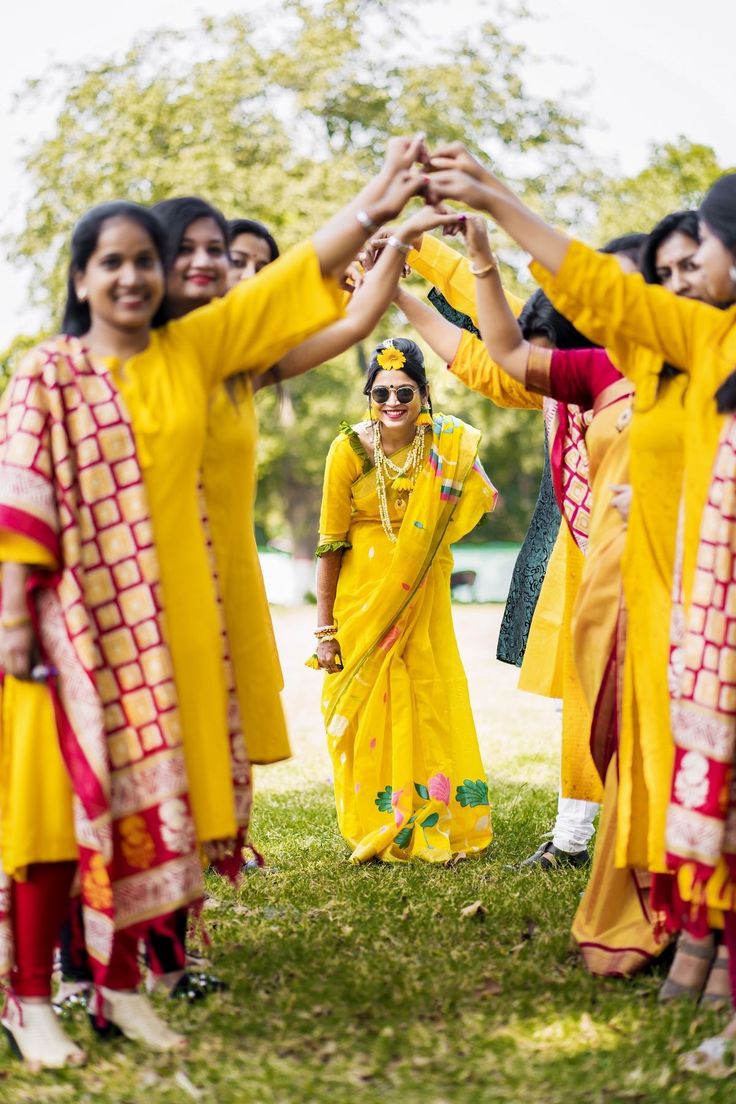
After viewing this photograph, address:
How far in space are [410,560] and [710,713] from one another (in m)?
2.88

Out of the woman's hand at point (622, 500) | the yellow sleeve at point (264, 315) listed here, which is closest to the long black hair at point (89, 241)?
the yellow sleeve at point (264, 315)

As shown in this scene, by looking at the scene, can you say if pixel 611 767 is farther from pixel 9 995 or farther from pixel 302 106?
pixel 302 106

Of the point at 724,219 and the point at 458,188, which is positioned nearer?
the point at 724,219

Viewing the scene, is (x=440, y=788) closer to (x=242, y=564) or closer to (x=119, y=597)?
(x=242, y=564)

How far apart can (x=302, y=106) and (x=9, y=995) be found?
2381 cm

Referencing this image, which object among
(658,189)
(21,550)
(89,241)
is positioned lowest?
(21,550)

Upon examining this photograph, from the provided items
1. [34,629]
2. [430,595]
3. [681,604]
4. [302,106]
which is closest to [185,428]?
[34,629]

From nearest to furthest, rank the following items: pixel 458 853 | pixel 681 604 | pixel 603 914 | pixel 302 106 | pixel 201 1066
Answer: pixel 201 1066
pixel 681 604
pixel 603 914
pixel 458 853
pixel 302 106

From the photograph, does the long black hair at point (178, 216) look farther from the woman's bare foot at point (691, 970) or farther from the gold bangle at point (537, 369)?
the woman's bare foot at point (691, 970)

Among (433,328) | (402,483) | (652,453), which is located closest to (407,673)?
(402,483)

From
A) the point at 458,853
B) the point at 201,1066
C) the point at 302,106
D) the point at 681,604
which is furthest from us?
the point at 302,106

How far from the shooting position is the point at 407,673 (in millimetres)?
6574

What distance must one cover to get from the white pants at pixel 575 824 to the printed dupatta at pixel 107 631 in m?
2.60

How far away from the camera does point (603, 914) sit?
14.5ft
